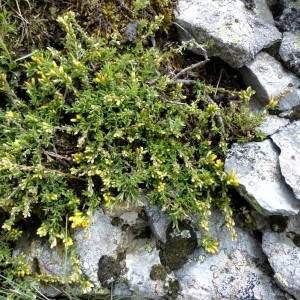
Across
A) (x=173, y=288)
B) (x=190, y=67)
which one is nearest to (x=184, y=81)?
(x=190, y=67)

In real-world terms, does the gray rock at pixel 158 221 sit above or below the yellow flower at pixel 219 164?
below

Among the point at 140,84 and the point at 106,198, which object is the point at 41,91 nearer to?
the point at 140,84

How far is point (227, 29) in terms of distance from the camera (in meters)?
4.36

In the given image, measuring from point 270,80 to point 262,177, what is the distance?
1063 mm

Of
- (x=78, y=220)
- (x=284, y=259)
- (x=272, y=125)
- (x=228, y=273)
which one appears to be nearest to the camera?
(x=78, y=220)

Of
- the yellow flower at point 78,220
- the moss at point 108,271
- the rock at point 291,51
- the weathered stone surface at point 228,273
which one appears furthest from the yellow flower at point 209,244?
the rock at point 291,51

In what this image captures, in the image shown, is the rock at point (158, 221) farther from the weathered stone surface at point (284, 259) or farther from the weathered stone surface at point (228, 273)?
the weathered stone surface at point (284, 259)

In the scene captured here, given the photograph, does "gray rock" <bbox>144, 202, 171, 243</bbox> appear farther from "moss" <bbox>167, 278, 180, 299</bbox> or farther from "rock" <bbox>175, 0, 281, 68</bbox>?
"rock" <bbox>175, 0, 281, 68</bbox>

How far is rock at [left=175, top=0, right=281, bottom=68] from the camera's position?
4.32 m

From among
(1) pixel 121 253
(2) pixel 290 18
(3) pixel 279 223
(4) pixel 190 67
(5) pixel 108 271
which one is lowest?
(5) pixel 108 271

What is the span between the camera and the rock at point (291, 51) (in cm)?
442

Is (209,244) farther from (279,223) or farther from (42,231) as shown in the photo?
(42,231)

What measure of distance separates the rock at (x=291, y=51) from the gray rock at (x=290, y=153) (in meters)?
0.63

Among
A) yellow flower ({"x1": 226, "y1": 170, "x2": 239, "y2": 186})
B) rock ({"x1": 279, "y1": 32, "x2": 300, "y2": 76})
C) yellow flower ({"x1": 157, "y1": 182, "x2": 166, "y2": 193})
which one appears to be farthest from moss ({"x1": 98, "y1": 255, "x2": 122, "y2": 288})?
rock ({"x1": 279, "y1": 32, "x2": 300, "y2": 76})
